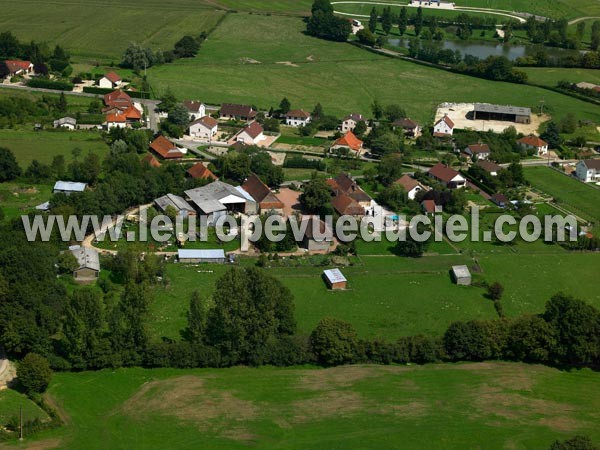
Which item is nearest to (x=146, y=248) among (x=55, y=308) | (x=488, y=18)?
(x=55, y=308)

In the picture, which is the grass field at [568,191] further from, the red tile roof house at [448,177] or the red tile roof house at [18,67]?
the red tile roof house at [18,67]

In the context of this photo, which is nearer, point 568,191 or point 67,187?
point 67,187

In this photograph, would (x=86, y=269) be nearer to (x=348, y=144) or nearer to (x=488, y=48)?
(x=348, y=144)

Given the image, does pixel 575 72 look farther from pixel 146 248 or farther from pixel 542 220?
pixel 146 248

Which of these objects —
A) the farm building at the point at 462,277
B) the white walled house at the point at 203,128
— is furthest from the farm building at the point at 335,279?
the white walled house at the point at 203,128

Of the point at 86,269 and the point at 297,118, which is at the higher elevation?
the point at 297,118

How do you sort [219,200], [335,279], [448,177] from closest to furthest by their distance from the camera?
1. [335,279]
2. [219,200]
3. [448,177]

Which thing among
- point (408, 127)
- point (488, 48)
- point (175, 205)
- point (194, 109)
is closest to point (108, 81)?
point (194, 109)
